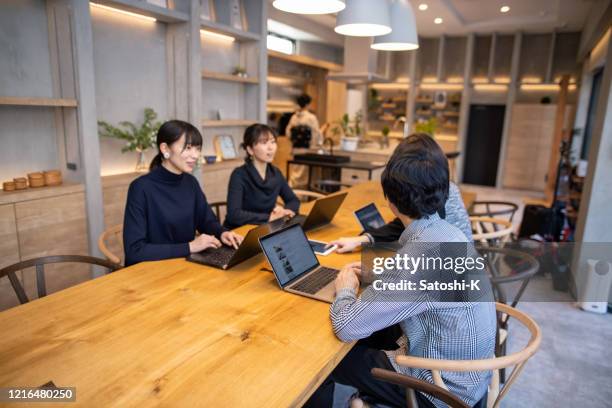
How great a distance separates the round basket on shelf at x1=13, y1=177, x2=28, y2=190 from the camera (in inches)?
111

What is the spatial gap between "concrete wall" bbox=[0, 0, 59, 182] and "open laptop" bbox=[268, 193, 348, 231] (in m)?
1.98

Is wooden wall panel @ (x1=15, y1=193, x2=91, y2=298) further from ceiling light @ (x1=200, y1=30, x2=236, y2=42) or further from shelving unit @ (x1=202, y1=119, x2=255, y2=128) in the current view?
ceiling light @ (x1=200, y1=30, x2=236, y2=42)

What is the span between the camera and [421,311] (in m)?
1.22

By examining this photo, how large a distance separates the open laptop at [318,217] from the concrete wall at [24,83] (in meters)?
1.98

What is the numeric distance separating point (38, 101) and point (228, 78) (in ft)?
6.74

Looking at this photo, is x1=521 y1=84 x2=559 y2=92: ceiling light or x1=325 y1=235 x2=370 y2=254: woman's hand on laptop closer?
x1=325 y1=235 x2=370 y2=254: woman's hand on laptop

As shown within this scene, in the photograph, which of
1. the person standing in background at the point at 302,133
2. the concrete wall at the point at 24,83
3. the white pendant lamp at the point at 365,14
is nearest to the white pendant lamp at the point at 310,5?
the white pendant lamp at the point at 365,14

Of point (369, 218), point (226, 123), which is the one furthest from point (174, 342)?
point (226, 123)

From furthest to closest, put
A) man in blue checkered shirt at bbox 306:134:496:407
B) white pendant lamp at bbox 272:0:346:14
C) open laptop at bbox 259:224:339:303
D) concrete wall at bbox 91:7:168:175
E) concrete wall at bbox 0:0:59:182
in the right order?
concrete wall at bbox 91:7:168:175 < concrete wall at bbox 0:0:59:182 < white pendant lamp at bbox 272:0:346:14 < open laptop at bbox 259:224:339:303 < man in blue checkered shirt at bbox 306:134:496:407

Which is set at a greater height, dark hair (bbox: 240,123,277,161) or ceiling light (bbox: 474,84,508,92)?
ceiling light (bbox: 474,84,508,92)

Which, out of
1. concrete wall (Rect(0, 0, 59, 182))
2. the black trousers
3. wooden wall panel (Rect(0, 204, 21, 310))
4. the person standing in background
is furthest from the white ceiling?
the black trousers

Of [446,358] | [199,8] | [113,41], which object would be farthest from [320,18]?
[446,358]

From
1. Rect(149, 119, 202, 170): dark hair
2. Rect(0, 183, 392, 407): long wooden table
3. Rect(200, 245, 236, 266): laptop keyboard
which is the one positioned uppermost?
Rect(149, 119, 202, 170): dark hair

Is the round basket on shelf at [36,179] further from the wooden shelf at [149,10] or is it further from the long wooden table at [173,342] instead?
the long wooden table at [173,342]
